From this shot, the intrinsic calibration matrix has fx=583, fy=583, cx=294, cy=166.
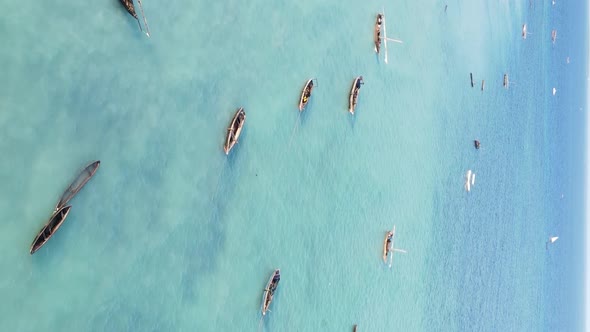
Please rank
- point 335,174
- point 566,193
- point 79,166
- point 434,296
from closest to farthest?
point 79,166
point 335,174
point 434,296
point 566,193

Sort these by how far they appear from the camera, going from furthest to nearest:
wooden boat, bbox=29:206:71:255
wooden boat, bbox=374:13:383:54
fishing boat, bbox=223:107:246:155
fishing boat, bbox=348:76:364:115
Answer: wooden boat, bbox=374:13:383:54 < fishing boat, bbox=348:76:364:115 < fishing boat, bbox=223:107:246:155 < wooden boat, bbox=29:206:71:255

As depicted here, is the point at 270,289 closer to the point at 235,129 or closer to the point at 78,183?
the point at 235,129

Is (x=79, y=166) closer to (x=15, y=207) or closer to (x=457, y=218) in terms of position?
(x=15, y=207)

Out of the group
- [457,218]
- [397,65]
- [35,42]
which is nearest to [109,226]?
[35,42]

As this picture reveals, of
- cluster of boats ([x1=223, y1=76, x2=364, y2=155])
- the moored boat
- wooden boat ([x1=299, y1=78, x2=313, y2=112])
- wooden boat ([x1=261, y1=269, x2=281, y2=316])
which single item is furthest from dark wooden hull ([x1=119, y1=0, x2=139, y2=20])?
the moored boat

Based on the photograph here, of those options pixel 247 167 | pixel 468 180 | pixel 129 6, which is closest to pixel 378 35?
pixel 247 167

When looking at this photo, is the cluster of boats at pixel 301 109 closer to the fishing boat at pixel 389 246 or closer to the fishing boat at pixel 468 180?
the fishing boat at pixel 389 246

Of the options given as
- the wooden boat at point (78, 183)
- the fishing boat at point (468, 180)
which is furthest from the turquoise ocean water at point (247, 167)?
the fishing boat at point (468, 180)

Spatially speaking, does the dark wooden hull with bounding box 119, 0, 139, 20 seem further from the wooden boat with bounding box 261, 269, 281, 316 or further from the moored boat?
the moored boat
